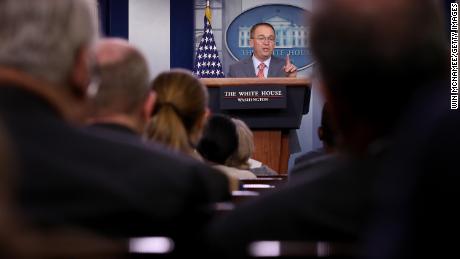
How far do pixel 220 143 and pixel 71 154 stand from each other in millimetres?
2069

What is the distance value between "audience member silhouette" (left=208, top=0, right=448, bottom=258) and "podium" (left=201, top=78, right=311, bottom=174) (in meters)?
5.07

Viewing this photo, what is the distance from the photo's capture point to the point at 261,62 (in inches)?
318

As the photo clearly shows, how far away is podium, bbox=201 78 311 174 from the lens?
6298 millimetres

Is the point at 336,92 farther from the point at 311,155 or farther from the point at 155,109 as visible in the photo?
the point at 311,155

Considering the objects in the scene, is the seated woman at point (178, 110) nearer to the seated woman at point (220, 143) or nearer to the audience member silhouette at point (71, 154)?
the seated woman at point (220, 143)

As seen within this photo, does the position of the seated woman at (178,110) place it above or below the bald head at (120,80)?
below

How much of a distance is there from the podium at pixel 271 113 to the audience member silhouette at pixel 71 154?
4.92m

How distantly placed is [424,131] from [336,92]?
12.9 inches

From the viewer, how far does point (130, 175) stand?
1.19 metres

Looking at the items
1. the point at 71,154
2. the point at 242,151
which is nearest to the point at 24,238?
the point at 71,154

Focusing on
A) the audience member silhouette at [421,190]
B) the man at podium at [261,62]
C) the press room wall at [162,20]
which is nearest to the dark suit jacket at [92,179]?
the audience member silhouette at [421,190]

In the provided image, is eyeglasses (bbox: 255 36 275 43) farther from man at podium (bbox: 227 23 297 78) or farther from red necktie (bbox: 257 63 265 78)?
red necktie (bbox: 257 63 265 78)

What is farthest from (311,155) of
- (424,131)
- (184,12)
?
(184,12)

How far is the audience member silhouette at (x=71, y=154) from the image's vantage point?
1084mm
